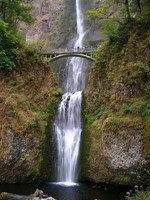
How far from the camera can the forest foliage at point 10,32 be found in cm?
2489

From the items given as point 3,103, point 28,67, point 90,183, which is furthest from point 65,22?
point 90,183

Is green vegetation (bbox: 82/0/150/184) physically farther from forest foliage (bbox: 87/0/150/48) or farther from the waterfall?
the waterfall

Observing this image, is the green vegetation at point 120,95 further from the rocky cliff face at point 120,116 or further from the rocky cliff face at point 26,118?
the rocky cliff face at point 26,118

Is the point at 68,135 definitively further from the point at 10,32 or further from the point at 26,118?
the point at 10,32

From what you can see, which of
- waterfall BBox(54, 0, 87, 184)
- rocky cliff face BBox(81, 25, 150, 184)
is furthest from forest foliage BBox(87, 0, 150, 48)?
waterfall BBox(54, 0, 87, 184)

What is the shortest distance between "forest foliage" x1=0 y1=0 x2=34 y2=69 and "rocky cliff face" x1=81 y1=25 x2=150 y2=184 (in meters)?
6.51

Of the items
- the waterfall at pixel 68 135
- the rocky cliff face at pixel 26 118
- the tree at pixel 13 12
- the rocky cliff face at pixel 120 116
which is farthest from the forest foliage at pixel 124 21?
the tree at pixel 13 12

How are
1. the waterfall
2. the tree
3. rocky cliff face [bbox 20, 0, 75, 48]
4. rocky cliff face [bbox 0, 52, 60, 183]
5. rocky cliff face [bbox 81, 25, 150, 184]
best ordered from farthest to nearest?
rocky cliff face [bbox 20, 0, 75, 48], the tree, the waterfall, rocky cliff face [bbox 0, 52, 60, 183], rocky cliff face [bbox 81, 25, 150, 184]

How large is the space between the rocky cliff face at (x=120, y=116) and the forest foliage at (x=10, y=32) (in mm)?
6509

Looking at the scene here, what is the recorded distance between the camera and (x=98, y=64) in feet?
80.7

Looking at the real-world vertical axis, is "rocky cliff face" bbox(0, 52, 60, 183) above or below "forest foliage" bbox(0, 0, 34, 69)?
below

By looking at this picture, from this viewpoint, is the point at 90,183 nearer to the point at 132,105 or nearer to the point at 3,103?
the point at 132,105

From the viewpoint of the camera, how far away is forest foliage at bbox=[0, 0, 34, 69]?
2489 cm

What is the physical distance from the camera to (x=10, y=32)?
25.7 m
